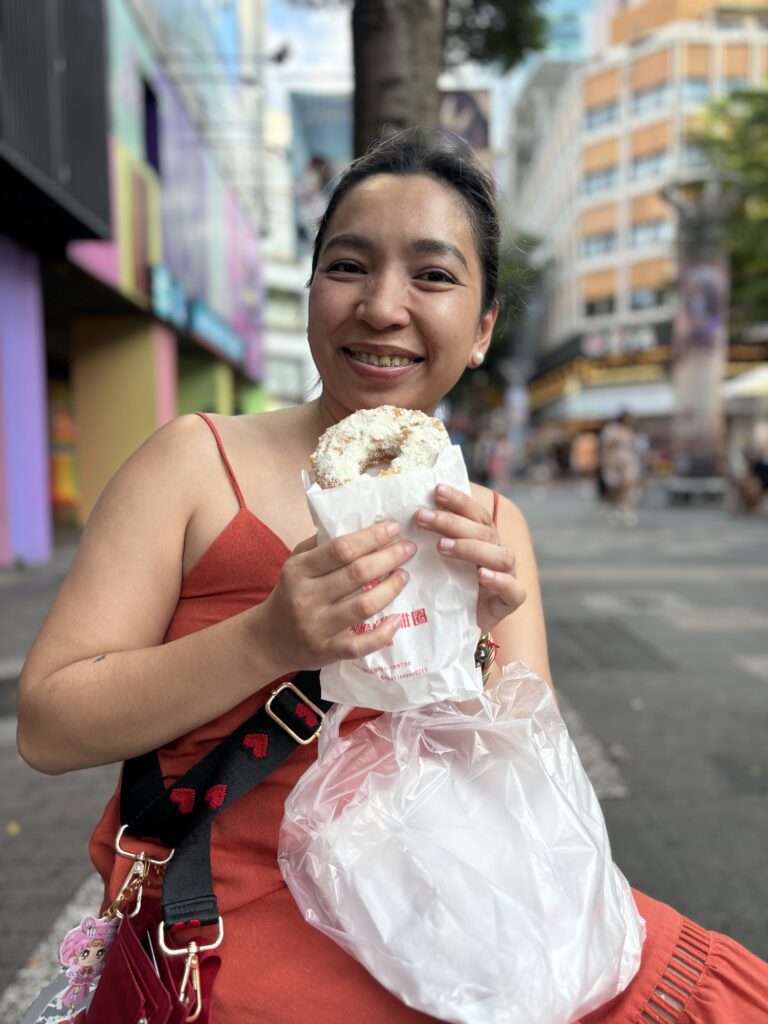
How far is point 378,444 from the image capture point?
121 cm

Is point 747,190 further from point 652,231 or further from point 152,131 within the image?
point 652,231

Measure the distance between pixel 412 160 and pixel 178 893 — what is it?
123 cm

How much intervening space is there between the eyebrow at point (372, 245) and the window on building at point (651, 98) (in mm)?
47070

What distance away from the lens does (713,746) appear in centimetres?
425

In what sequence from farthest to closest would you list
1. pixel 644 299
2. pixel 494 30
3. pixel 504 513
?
pixel 644 299, pixel 494 30, pixel 504 513

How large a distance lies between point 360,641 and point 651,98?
48.6 metres

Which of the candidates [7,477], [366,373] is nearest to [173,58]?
[7,477]

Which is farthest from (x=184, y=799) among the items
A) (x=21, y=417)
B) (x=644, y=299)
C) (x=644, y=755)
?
(x=644, y=299)

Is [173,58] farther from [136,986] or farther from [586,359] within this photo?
[586,359]

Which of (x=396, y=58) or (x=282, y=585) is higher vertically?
(x=396, y=58)

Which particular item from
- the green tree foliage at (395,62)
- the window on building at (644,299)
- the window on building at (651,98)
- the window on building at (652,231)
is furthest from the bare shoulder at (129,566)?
the window on building at (651,98)

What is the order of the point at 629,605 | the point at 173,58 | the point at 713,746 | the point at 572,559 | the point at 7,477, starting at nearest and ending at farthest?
the point at 713,746 → the point at 629,605 → the point at 7,477 → the point at 572,559 → the point at 173,58

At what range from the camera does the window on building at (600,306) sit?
46375mm

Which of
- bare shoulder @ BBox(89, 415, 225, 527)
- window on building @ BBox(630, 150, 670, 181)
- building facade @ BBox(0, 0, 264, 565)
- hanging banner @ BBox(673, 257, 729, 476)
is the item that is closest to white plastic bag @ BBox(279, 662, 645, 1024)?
bare shoulder @ BBox(89, 415, 225, 527)
